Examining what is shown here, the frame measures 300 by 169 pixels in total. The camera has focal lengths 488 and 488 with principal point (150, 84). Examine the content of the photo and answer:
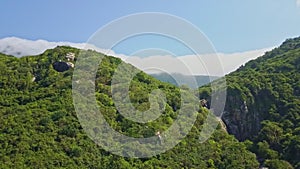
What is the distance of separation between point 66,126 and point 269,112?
32.1 meters

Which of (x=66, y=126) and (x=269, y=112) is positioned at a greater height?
(x=269, y=112)

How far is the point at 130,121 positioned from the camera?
55.9m

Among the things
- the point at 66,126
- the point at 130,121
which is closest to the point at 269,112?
the point at 130,121

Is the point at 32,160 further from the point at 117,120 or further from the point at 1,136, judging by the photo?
the point at 117,120

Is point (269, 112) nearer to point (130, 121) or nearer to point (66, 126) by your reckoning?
point (130, 121)

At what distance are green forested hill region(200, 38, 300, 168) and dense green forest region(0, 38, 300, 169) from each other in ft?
0.42

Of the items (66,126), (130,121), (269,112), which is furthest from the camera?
(269,112)

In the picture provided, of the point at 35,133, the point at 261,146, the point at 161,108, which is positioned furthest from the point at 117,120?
the point at 261,146

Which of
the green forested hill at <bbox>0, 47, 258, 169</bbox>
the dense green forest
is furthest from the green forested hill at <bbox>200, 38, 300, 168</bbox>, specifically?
the green forested hill at <bbox>0, 47, 258, 169</bbox>

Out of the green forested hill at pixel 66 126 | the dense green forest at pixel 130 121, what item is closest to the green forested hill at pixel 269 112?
the dense green forest at pixel 130 121

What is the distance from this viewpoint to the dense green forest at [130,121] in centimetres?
4919

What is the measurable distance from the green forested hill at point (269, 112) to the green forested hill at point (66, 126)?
404 centimetres

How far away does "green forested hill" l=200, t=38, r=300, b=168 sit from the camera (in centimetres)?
6006

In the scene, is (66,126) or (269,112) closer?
(66,126)
